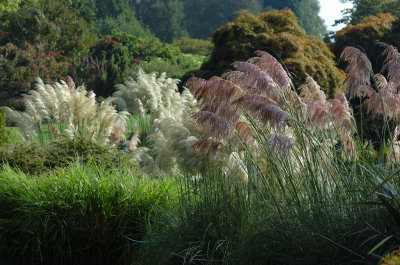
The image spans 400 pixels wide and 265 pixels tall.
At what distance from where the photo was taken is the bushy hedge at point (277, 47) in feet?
38.5

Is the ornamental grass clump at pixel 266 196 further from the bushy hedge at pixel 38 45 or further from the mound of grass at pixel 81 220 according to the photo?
the bushy hedge at pixel 38 45

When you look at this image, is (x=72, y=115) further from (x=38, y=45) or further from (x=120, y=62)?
(x=38, y=45)

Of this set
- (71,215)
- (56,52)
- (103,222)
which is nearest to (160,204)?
(103,222)

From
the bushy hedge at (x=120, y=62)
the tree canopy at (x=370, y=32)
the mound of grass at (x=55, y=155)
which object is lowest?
the bushy hedge at (x=120, y=62)

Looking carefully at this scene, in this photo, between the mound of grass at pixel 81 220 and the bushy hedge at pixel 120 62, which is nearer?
the mound of grass at pixel 81 220

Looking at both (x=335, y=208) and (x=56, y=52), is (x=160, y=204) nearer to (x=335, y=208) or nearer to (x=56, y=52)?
(x=335, y=208)

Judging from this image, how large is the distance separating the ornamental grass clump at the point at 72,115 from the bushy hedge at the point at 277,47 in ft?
15.3

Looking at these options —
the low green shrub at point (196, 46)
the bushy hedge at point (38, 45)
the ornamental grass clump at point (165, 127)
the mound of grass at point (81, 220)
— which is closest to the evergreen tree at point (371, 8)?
the low green shrub at point (196, 46)

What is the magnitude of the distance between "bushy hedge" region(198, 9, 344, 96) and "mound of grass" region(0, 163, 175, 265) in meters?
7.27

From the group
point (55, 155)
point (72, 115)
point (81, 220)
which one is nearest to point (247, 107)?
point (81, 220)

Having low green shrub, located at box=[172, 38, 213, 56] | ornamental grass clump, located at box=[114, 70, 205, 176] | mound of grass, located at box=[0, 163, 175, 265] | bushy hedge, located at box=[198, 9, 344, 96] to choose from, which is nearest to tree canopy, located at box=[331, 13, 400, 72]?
bushy hedge, located at box=[198, 9, 344, 96]

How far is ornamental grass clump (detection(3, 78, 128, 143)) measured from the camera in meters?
8.34

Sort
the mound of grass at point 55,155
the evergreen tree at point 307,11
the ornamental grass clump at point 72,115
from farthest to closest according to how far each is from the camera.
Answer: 1. the evergreen tree at point 307,11
2. the ornamental grass clump at point 72,115
3. the mound of grass at point 55,155

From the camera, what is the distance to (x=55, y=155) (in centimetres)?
685
